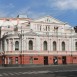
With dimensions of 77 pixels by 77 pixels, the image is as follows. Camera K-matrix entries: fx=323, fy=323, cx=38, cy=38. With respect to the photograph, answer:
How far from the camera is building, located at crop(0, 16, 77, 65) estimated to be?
8944 centimetres

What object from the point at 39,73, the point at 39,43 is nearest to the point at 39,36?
the point at 39,43

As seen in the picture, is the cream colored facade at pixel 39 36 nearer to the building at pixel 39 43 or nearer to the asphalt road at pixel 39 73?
the building at pixel 39 43

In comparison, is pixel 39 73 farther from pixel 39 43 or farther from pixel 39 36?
pixel 39 36

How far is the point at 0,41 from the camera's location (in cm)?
9662

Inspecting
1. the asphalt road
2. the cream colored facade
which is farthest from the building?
the asphalt road

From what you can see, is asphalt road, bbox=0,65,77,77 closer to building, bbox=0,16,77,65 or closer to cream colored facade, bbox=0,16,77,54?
building, bbox=0,16,77,65

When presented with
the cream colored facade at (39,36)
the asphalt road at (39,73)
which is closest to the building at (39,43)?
the cream colored facade at (39,36)

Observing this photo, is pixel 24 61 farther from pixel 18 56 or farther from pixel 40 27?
pixel 40 27

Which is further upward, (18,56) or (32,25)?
(32,25)

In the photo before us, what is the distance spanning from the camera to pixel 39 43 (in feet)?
299

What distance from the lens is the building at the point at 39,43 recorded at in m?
89.4

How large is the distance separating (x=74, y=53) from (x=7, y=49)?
19.6 metres

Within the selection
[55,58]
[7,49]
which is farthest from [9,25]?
[55,58]

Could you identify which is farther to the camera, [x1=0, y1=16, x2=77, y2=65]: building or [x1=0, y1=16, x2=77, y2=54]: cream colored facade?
[x1=0, y1=16, x2=77, y2=54]: cream colored facade
